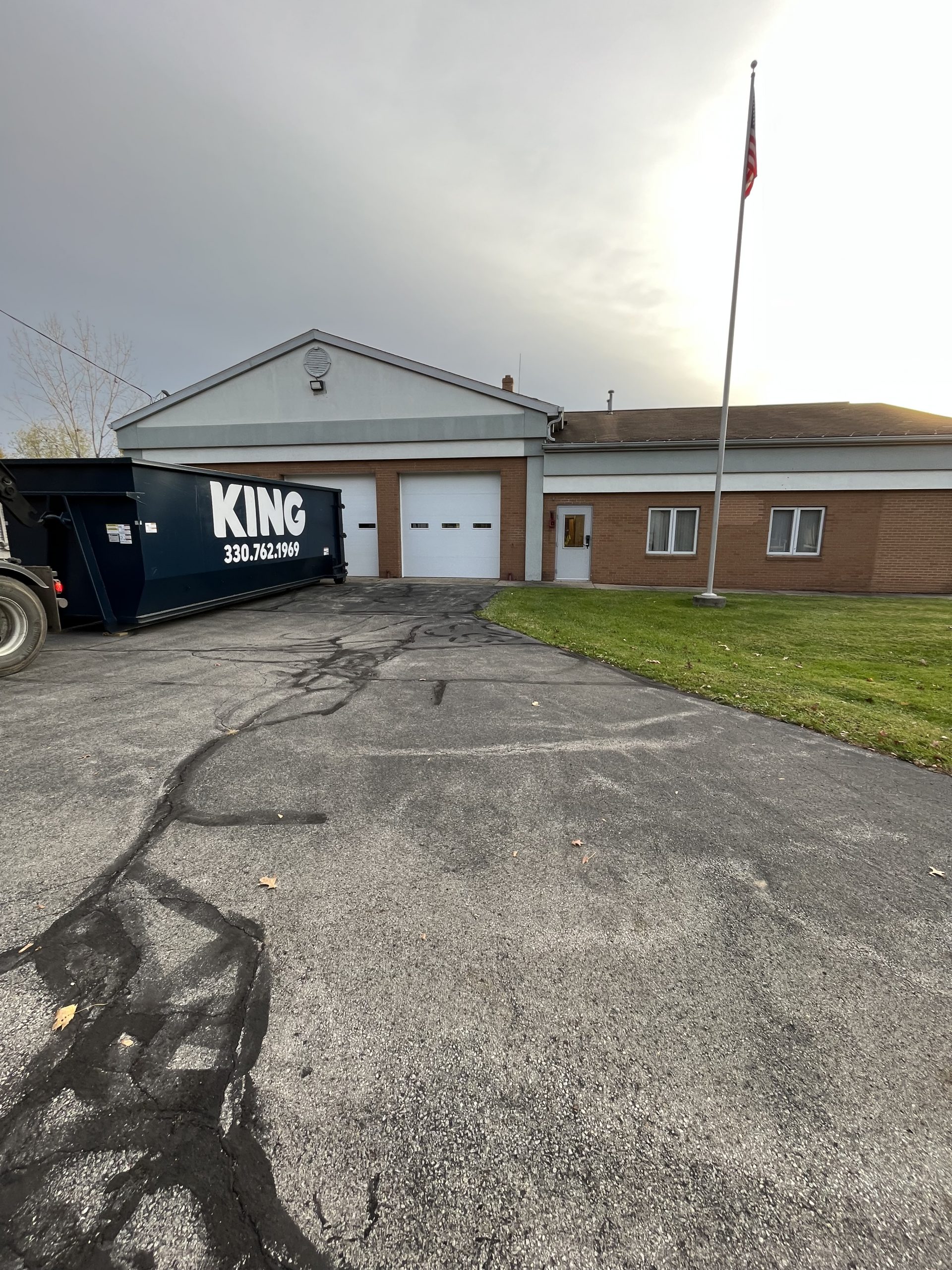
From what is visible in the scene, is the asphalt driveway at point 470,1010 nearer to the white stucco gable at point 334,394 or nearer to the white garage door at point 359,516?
the white garage door at point 359,516

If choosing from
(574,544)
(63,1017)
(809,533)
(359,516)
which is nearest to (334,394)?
(359,516)

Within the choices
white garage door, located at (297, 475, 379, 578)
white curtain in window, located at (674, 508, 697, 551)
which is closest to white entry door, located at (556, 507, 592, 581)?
white curtain in window, located at (674, 508, 697, 551)

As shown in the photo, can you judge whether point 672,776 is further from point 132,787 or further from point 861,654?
point 861,654

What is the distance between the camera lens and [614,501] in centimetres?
1700

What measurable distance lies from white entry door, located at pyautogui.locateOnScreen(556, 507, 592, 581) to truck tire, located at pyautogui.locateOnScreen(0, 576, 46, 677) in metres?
13.8

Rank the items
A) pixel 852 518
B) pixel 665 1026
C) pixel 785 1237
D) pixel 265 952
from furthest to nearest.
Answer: pixel 852 518 < pixel 265 952 < pixel 665 1026 < pixel 785 1237

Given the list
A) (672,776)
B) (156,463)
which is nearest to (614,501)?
(156,463)

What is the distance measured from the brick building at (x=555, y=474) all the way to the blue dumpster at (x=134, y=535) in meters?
7.24

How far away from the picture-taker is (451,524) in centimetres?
1830

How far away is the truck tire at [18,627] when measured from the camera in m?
6.74

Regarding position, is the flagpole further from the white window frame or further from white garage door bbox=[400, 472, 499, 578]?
white garage door bbox=[400, 472, 499, 578]

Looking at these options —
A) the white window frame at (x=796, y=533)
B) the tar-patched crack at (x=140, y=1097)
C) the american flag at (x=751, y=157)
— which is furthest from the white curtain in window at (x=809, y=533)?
the tar-patched crack at (x=140, y=1097)

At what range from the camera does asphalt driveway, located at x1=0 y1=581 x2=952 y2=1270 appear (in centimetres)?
147

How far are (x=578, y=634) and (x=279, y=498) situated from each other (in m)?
8.07
